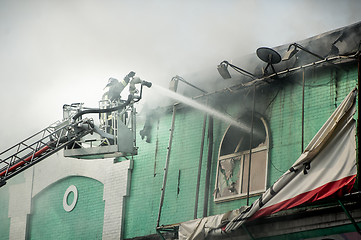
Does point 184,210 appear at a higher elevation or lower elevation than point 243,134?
lower

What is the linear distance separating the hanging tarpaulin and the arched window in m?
1.70

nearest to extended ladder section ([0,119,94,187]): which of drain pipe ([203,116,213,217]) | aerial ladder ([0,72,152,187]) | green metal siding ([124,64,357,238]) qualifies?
aerial ladder ([0,72,152,187])

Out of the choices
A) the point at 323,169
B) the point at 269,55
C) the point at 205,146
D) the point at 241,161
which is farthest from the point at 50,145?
the point at 323,169

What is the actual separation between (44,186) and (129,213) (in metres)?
3.53

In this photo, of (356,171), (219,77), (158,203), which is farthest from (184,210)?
(356,171)

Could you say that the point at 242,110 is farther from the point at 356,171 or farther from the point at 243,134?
the point at 356,171

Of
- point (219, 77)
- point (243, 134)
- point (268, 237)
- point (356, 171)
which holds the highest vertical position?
point (219, 77)

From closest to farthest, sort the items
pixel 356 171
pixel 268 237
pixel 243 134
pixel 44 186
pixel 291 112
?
pixel 356 171 < pixel 268 237 < pixel 291 112 < pixel 243 134 < pixel 44 186

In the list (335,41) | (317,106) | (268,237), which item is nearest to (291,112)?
(317,106)

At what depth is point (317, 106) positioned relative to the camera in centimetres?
1433

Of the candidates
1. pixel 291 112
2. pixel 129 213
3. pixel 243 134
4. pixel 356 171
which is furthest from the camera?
pixel 129 213

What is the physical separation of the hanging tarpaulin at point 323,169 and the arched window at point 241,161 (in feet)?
5.58

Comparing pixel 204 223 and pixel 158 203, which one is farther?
pixel 158 203

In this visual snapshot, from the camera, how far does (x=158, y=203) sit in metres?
16.6
